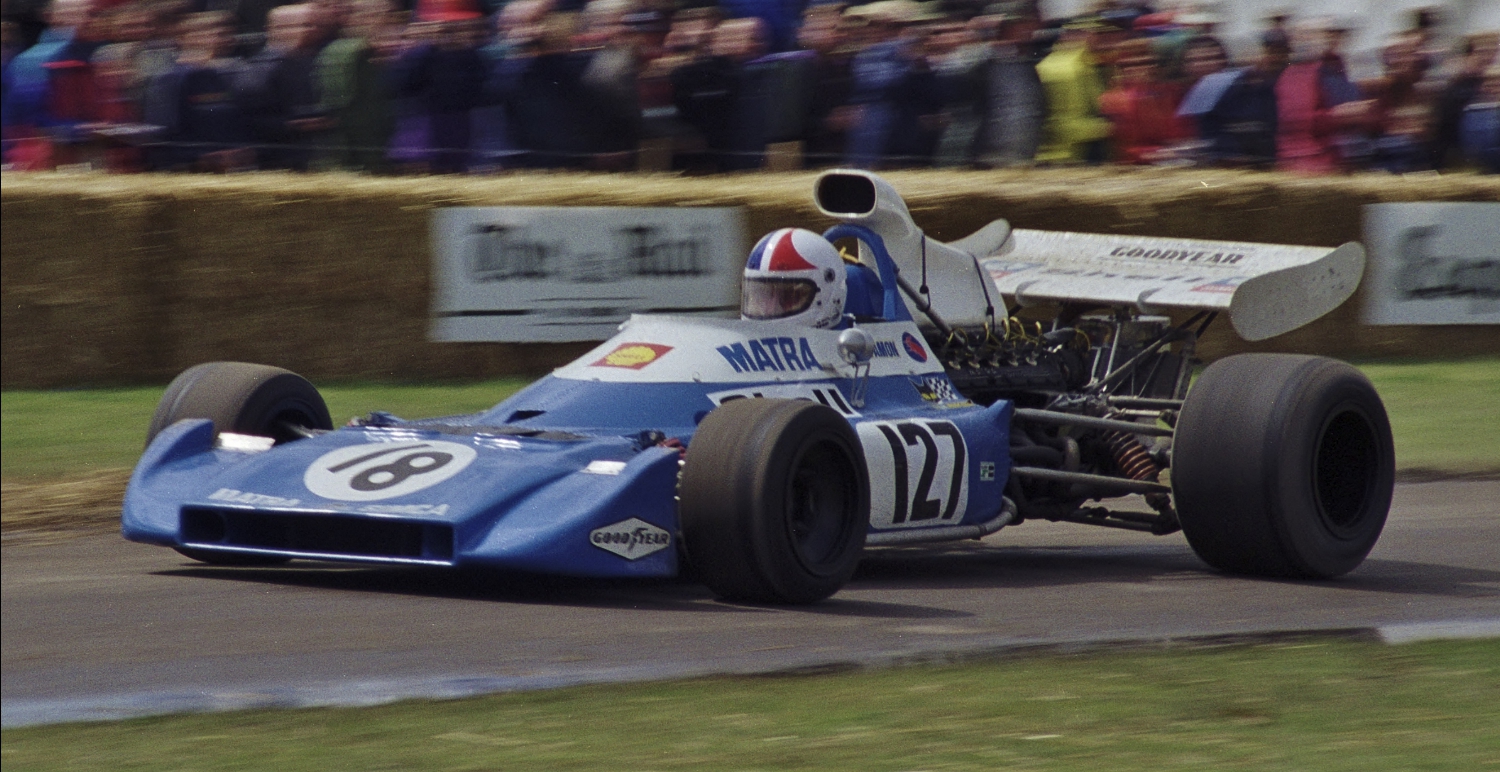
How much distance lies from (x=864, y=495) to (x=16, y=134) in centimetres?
712

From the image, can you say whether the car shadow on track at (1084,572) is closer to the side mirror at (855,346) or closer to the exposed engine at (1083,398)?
the exposed engine at (1083,398)

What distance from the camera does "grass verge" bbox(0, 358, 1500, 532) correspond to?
9000mm

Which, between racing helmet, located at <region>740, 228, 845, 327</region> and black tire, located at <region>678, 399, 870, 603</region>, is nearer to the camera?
black tire, located at <region>678, 399, 870, 603</region>

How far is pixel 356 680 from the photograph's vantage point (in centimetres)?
533

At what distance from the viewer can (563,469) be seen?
6.74m

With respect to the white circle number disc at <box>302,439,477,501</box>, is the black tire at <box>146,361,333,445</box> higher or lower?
higher

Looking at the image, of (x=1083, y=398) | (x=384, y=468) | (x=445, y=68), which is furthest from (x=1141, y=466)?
(x=445, y=68)

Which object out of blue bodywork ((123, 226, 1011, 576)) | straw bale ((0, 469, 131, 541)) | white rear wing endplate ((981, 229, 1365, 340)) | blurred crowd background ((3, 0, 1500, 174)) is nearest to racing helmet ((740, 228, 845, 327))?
blue bodywork ((123, 226, 1011, 576))

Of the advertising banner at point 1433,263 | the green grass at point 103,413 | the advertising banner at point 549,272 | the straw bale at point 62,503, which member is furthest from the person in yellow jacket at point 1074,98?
the straw bale at point 62,503

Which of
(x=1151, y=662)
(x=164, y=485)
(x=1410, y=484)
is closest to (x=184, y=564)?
(x=164, y=485)

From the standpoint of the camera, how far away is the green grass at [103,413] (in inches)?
385

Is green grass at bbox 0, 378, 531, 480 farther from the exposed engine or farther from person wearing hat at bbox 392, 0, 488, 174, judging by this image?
the exposed engine

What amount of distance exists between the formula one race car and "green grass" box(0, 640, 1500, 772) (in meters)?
1.13

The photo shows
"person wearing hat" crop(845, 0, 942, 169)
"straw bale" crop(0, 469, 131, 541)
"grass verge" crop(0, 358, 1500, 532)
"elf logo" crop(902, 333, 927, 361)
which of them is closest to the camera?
"elf logo" crop(902, 333, 927, 361)
